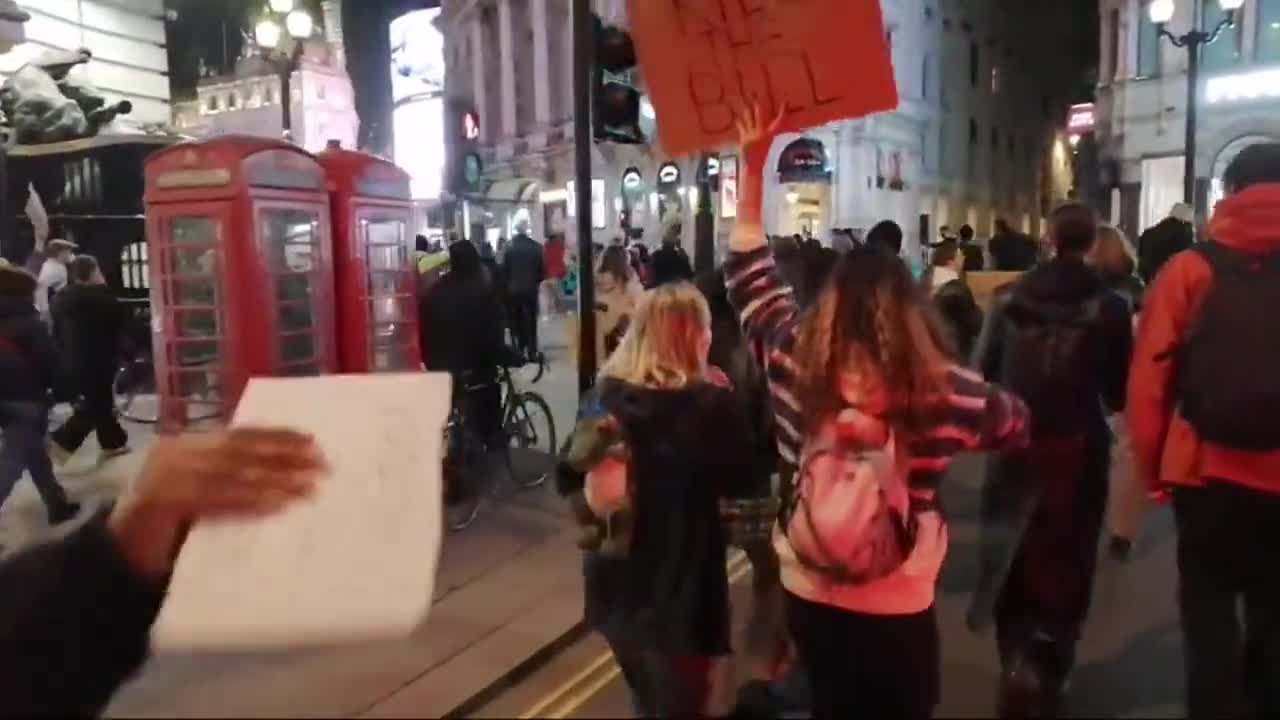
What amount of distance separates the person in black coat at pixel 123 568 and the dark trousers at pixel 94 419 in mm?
9224

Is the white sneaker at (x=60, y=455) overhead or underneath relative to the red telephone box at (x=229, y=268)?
underneath

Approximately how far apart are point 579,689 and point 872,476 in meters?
1.16

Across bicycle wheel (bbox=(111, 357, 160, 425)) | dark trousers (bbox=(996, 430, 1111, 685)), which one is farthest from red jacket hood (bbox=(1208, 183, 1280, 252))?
bicycle wheel (bbox=(111, 357, 160, 425))

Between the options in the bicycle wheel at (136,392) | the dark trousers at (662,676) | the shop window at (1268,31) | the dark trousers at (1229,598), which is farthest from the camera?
the shop window at (1268,31)

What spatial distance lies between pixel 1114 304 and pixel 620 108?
10.1 feet

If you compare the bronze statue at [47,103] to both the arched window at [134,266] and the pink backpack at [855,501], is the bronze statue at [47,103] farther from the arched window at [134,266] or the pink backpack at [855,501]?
the pink backpack at [855,501]

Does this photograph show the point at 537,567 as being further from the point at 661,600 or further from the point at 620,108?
the point at 661,600

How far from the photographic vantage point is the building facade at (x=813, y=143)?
27484 millimetres

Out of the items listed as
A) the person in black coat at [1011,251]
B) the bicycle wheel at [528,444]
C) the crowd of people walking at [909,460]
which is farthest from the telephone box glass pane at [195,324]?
the person in black coat at [1011,251]

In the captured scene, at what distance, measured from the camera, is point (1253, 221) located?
3270 millimetres

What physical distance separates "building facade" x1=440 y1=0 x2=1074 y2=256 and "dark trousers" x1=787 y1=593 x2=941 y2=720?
1694cm

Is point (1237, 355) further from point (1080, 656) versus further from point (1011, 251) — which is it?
point (1011, 251)

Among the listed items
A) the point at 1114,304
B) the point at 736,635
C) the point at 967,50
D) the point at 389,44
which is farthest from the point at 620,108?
the point at 967,50

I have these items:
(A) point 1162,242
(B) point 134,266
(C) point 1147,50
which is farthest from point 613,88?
(C) point 1147,50
